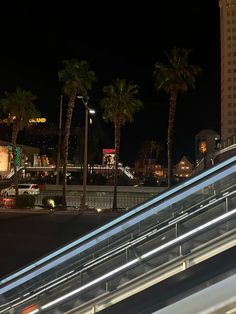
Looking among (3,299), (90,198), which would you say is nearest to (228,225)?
(3,299)

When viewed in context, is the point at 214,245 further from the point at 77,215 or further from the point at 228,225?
the point at 77,215

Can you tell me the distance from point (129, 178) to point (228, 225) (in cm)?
7231

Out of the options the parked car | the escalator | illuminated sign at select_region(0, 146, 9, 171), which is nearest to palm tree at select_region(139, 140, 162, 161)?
illuminated sign at select_region(0, 146, 9, 171)

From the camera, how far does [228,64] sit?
103 meters

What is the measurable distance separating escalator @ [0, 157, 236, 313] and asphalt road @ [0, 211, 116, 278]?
1506 millimetres

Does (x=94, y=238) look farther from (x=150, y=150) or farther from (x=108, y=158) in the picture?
(x=150, y=150)

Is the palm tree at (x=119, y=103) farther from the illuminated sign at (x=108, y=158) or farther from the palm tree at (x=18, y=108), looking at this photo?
the illuminated sign at (x=108, y=158)

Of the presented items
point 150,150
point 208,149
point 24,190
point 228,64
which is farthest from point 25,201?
point 150,150

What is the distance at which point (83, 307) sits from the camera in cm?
542

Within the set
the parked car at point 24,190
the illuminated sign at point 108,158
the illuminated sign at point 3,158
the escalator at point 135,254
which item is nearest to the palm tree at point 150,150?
the illuminated sign at point 108,158

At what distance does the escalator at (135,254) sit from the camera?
17.0ft

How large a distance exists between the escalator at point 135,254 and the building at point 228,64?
3773 inches

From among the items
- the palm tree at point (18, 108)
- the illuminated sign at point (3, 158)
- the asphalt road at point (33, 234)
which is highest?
the palm tree at point (18, 108)

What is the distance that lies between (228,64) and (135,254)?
103 meters
